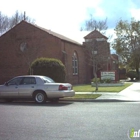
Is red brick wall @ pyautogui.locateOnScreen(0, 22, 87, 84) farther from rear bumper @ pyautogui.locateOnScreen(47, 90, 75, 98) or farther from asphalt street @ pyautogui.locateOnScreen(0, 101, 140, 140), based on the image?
asphalt street @ pyautogui.locateOnScreen(0, 101, 140, 140)

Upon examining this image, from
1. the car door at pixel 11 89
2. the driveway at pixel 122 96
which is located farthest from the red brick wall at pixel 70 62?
the car door at pixel 11 89

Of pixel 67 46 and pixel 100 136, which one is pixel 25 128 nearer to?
pixel 100 136

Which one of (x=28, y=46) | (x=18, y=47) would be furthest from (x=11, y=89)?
(x=18, y=47)

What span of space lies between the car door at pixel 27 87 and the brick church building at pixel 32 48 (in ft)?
52.9

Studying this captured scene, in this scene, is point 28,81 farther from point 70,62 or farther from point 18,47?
point 70,62

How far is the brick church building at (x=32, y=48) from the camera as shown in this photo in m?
33.7

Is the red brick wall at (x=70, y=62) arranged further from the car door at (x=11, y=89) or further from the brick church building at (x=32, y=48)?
the car door at (x=11, y=89)

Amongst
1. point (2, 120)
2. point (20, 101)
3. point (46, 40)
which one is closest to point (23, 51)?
point (46, 40)

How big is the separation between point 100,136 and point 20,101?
10.8 meters

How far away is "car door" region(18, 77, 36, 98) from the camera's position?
623 inches

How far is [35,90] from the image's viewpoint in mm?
15781

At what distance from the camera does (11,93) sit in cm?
1616

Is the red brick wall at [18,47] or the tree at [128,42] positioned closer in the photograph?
the red brick wall at [18,47]

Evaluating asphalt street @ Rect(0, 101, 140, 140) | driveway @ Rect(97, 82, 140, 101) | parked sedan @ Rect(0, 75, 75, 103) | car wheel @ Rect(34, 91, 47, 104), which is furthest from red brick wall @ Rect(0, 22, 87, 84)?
asphalt street @ Rect(0, 101, 140, 140)
